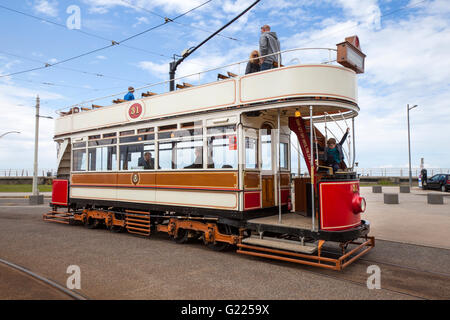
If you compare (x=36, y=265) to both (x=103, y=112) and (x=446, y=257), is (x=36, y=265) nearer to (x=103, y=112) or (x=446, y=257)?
(x=103, y=112)

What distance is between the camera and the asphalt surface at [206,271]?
4543 mm

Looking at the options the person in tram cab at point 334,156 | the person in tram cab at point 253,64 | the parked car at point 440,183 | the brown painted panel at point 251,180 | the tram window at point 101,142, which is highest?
the person in tram cab at point 253,64

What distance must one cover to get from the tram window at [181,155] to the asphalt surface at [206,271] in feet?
5.93

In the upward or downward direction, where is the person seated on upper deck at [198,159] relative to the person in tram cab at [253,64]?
downward

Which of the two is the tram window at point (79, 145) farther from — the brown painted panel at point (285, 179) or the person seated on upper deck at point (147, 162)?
the brown painted panel at point (285, 179)

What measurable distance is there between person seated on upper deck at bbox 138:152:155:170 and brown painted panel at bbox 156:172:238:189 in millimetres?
377

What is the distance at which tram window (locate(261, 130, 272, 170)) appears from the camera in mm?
7246

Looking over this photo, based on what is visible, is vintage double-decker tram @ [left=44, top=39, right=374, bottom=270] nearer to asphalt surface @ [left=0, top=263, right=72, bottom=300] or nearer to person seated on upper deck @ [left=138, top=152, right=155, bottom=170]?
person seated on upper deck @ [left=138, top=152, right=155, bottom=170]

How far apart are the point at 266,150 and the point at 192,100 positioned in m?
2.00

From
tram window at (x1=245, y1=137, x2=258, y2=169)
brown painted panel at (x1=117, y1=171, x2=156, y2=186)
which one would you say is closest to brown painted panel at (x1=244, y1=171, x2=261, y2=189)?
tram window at (x1=245, y1=137, x2=258, y2=169)

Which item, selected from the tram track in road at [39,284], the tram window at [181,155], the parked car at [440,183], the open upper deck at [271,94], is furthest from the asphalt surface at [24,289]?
the parked car at [440,183]

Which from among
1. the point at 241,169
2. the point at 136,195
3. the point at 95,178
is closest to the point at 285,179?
the point at 241,169
